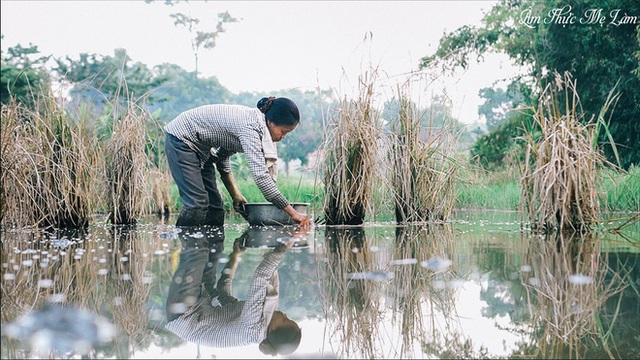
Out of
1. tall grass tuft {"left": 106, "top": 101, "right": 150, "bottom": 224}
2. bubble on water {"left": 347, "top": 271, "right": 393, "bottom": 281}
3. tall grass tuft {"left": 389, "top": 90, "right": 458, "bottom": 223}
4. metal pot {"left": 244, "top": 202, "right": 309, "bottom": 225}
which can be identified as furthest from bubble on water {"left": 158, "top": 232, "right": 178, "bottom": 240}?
bubble on water {"left": 347, "top": 271, "right": 393, "bottom": 281}

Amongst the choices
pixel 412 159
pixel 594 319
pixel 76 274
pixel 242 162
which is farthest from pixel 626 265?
pixel 242 162

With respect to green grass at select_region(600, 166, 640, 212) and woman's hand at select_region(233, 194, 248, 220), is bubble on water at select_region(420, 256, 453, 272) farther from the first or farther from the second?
green grass at select_region(600, 166, 640, 212)

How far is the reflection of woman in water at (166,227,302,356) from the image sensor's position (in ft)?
5.48

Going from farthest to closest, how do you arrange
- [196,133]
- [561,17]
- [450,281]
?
[561,17], [196,133], [450,281]

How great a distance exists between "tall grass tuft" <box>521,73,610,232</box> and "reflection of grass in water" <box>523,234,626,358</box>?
0.93m

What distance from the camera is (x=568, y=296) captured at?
2.24 meters

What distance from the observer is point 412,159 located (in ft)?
19.8

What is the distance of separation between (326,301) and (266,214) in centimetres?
412

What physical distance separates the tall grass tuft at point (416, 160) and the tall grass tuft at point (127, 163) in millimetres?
2388

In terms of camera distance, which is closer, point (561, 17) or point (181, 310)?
point (181, 310)

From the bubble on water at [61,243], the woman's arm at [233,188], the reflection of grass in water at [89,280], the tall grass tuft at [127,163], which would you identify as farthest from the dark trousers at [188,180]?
the bubble on water at [61,243]

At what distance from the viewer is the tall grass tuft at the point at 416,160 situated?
237 inches

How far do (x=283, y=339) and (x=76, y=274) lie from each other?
1.48 m

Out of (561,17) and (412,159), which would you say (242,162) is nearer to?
(561,17)
